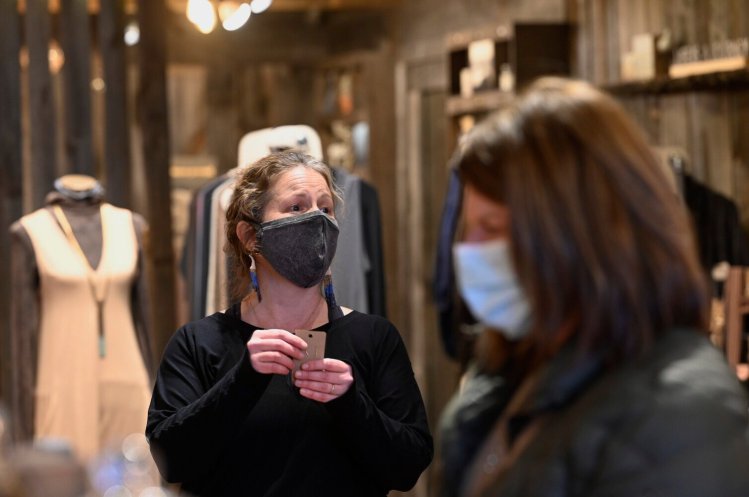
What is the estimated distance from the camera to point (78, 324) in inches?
165

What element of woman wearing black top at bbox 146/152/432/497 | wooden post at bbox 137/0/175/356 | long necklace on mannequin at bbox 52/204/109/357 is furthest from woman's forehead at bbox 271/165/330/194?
wooden post at bbox 137/0/175/356

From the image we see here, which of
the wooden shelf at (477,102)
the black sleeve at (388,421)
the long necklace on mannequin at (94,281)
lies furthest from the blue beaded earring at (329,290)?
the wooden shelf at (477,102)

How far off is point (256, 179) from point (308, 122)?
6160 mm

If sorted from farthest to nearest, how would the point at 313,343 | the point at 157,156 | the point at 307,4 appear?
the point at 307,4, the point at 157,156, the point at 313,343

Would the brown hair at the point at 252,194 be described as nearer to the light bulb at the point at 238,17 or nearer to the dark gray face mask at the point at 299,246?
the dark gray face mask at the point at 299,246

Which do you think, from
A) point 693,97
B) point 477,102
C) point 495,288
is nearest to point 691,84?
point 693,97

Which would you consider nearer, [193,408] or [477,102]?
[193,408]

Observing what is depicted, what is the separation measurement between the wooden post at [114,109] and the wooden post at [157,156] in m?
Answer: 0.20

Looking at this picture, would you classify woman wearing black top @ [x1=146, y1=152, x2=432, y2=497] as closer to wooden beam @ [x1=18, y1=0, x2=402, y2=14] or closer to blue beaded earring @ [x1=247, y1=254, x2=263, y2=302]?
blue beaded earring @ [x1=247, y1=254, x2=263, y2=302]

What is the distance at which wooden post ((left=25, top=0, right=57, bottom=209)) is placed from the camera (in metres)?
5.09

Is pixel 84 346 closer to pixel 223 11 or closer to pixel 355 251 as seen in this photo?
pixel 355 251

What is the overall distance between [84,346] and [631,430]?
3.21 m

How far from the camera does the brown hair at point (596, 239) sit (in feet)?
4.39

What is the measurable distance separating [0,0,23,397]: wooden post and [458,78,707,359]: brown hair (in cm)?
393
